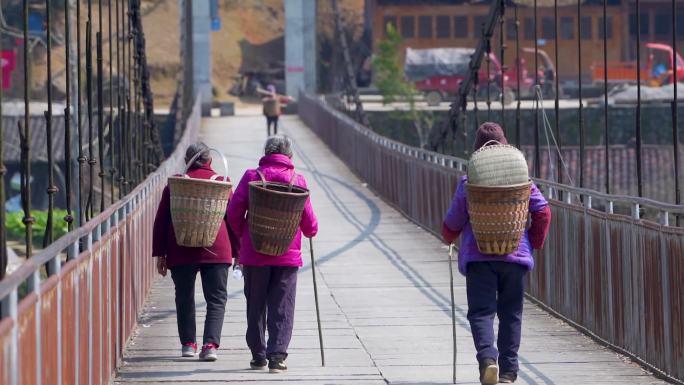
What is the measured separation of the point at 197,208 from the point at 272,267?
0.68 meters

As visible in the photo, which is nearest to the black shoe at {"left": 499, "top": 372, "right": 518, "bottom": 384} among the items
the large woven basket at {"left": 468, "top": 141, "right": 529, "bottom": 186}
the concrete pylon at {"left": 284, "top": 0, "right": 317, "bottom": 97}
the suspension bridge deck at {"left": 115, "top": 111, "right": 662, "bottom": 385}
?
the suspension bridge deck at {"left": 115, "top": 111, "right": 662, "bottom": 385}

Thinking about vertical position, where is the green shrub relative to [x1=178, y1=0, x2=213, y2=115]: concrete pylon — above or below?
below

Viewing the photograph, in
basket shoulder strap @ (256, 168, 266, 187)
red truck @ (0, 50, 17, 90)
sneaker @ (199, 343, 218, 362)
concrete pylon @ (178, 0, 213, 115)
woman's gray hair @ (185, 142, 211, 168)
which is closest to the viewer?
basket shoulder strap @ (256, 168, 266, 187)

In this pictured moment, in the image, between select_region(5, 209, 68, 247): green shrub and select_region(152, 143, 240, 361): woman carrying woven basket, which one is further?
select_region(5, 209, 68, 247): green shrub

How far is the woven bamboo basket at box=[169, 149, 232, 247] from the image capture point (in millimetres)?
10586

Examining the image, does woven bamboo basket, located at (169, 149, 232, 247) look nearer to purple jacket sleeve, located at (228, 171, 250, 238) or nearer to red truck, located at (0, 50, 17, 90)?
purple jacket sleeve, located at (228, 171, 250, 238)

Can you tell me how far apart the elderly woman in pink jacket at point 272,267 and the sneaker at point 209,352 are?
0.58 m

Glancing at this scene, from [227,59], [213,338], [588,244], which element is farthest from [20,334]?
[227,59]

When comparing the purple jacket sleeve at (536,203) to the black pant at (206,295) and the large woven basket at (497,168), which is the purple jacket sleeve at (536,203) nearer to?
the large woven basket at (497,168)

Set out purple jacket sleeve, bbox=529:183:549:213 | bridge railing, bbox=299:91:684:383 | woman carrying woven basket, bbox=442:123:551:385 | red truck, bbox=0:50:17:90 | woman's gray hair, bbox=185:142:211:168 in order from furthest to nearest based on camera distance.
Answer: red truck, bbox=0:50:17:90 < woman's gray hair, bbox=185:142:211:168 < bridge railing, bbox=299:91:684:383 < purple jacket sleeve, bbox=529:183:549:213 < woman carrying woven basket, bbox=442:123:551:385

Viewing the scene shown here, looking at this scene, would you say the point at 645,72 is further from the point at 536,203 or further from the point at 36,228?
the point at 536,203

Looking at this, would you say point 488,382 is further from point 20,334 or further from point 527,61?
point 527,61

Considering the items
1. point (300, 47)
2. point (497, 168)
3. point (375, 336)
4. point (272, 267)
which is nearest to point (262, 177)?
point (272, 267)

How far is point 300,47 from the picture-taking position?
65.6 meters
